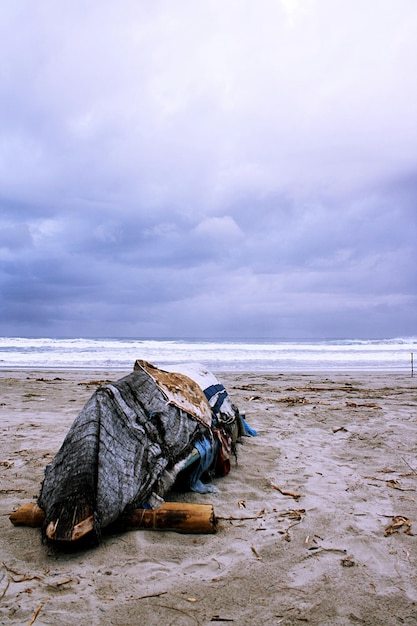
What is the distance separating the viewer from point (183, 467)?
3662 mm

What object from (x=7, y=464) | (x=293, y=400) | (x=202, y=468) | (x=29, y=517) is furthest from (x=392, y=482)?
(x=293, y=400)

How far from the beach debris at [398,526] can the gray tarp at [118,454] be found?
1722 mm

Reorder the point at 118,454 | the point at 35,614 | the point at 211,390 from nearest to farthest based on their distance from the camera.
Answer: the point at 35,614 → the point at 118,454 → the point at 211,390

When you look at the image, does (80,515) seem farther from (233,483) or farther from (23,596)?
(233,483)

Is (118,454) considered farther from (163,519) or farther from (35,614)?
(35,614)

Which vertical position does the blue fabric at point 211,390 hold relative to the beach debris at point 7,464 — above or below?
above

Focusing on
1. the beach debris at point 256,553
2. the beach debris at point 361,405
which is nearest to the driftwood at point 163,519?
the beach debris at point 256,553

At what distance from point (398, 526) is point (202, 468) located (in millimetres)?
1706

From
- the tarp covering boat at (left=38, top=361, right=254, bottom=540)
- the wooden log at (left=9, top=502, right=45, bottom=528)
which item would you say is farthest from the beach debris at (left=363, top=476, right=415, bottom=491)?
the wooden log at (left=9, top=502, right=45, bottom=528)

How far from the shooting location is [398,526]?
3.29m

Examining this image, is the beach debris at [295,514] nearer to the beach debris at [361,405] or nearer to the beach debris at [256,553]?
the beach debris at [256,553]

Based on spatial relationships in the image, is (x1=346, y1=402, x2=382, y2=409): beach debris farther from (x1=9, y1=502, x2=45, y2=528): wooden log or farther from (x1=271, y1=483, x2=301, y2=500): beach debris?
(x1=9, y1=502, x2=45, y2=528): wooden log

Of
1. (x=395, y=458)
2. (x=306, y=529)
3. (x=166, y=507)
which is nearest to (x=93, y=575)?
(x=166, y=507)

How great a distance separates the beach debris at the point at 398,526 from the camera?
3.19m
